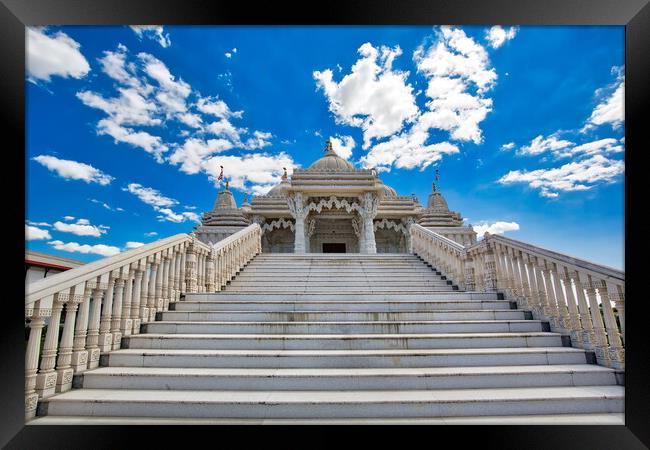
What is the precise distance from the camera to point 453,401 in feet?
9.64

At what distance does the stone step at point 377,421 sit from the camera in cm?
275

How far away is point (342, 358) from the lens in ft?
12.0

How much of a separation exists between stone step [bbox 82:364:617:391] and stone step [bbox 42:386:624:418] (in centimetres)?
14

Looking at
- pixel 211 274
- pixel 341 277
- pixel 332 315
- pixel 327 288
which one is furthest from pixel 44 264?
pixel 332 315

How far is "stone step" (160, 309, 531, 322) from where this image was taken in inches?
188

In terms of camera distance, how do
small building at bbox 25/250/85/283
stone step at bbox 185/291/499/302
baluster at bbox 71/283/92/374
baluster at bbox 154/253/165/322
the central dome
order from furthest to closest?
the central dome < small building at bbox 25/250/85/283 < stone step at bbox 185/291/499/302 < baluster at bbox 154/253/165/322 < baluster at bbox 71/283/92/374

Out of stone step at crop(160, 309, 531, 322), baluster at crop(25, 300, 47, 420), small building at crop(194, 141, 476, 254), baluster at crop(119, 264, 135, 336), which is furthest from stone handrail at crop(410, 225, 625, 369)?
small building at crop(194, 141, 476, 254)

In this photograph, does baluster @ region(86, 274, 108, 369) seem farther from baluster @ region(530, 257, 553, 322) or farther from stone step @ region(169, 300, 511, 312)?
baluster @ region(530, 257, 553, 322)

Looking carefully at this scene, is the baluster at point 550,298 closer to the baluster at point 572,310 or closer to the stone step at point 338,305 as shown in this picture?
the baluster at point 572,310

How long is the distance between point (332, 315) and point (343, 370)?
4.36ft

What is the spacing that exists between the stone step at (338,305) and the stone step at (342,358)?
144 cm

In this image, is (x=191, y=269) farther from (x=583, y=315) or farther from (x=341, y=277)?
(x=583, y=315)
